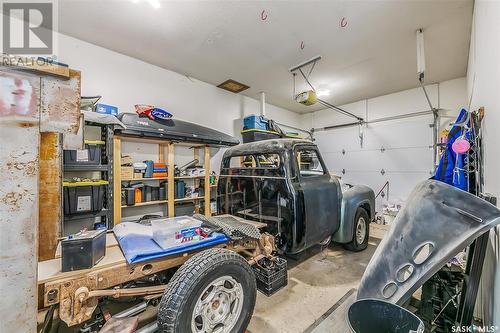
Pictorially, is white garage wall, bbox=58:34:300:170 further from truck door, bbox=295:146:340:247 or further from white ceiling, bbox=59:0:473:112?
truck door, bbox=295:146:340:247

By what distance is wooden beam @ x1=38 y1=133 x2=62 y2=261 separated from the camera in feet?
4.59

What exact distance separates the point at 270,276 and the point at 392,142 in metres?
5.62

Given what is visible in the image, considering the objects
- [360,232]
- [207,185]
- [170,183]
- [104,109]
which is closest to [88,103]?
[104,109]

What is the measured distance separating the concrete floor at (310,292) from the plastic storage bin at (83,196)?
2.55 metres

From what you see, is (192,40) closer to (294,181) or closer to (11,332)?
(294,181)

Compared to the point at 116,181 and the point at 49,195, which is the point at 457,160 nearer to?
the point at 49,195

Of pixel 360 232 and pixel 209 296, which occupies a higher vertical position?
pixel 209 296

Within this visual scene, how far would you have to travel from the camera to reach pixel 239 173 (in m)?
3.27

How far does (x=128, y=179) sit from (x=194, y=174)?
1.22 meters

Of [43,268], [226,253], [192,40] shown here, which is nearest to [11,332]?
[43,268]

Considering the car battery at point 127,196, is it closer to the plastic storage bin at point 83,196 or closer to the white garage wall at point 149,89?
the plastic storage bin at point 83,196

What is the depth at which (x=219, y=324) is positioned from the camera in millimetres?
1651

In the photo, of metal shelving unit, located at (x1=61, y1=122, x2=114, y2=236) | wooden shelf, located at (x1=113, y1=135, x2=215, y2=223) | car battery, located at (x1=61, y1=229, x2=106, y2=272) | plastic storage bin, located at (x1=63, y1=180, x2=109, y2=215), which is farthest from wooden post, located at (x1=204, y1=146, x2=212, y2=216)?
car battery, located at (x1=61, y1=229, x2=106, y2=272)

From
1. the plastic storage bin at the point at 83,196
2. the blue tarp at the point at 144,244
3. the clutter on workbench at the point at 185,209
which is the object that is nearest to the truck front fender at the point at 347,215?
the blue tarp at the point at 144,244
